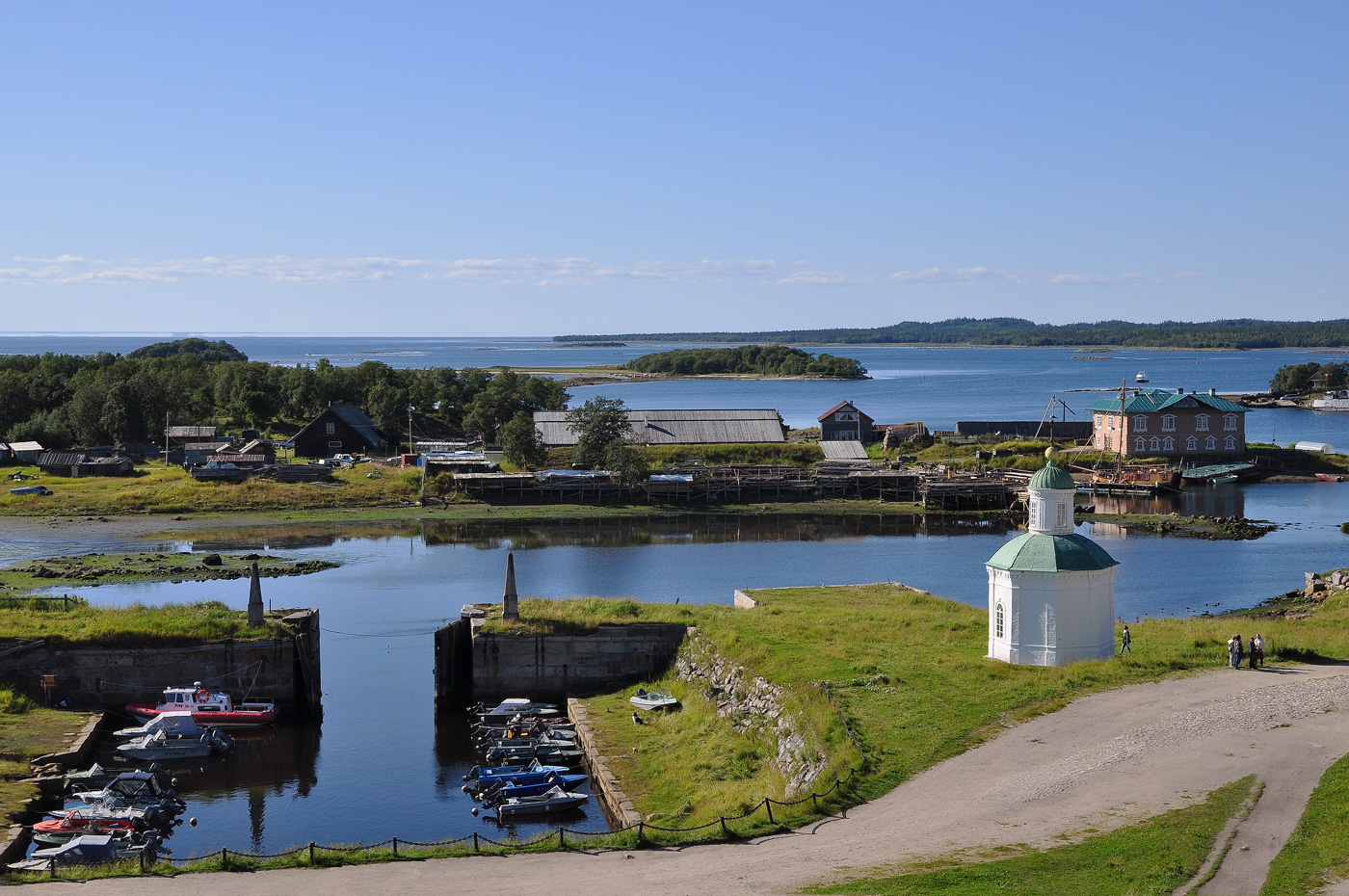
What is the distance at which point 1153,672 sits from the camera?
2978cm

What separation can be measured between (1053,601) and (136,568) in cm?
4411

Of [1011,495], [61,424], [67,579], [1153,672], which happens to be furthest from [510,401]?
[1153,672]

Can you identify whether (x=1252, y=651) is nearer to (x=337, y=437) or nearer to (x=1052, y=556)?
(x=1052, y=556)

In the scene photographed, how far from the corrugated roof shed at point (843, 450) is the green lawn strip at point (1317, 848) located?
70658 mm

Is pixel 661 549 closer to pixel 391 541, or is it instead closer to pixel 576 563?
pixel 576 563

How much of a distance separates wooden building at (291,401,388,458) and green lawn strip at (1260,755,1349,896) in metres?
85.0

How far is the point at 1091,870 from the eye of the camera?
18.9m

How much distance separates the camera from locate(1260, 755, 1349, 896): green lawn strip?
17.8 m

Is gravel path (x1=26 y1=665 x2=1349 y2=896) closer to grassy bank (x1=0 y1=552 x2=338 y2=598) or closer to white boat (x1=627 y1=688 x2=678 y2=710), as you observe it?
white boat (x1=627 y1=688 x2=678 y2=710)

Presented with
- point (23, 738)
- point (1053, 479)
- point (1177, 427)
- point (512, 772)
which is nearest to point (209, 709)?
point (23, 738)

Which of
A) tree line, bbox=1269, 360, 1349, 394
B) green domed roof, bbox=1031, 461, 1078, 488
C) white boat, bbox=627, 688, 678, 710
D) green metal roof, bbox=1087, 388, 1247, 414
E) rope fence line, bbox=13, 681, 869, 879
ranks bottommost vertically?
white boat, bbox=627, 688, 678, 710

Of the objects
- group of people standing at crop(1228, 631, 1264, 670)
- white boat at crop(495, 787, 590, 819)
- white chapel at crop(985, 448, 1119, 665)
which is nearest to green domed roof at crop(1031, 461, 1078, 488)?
white chapel at crop(985, 448, 1119, 665)

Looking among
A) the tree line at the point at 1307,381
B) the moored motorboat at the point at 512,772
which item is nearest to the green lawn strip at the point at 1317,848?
the moored motorboat at the point at 512,772

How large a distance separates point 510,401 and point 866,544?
→ 4887cm
